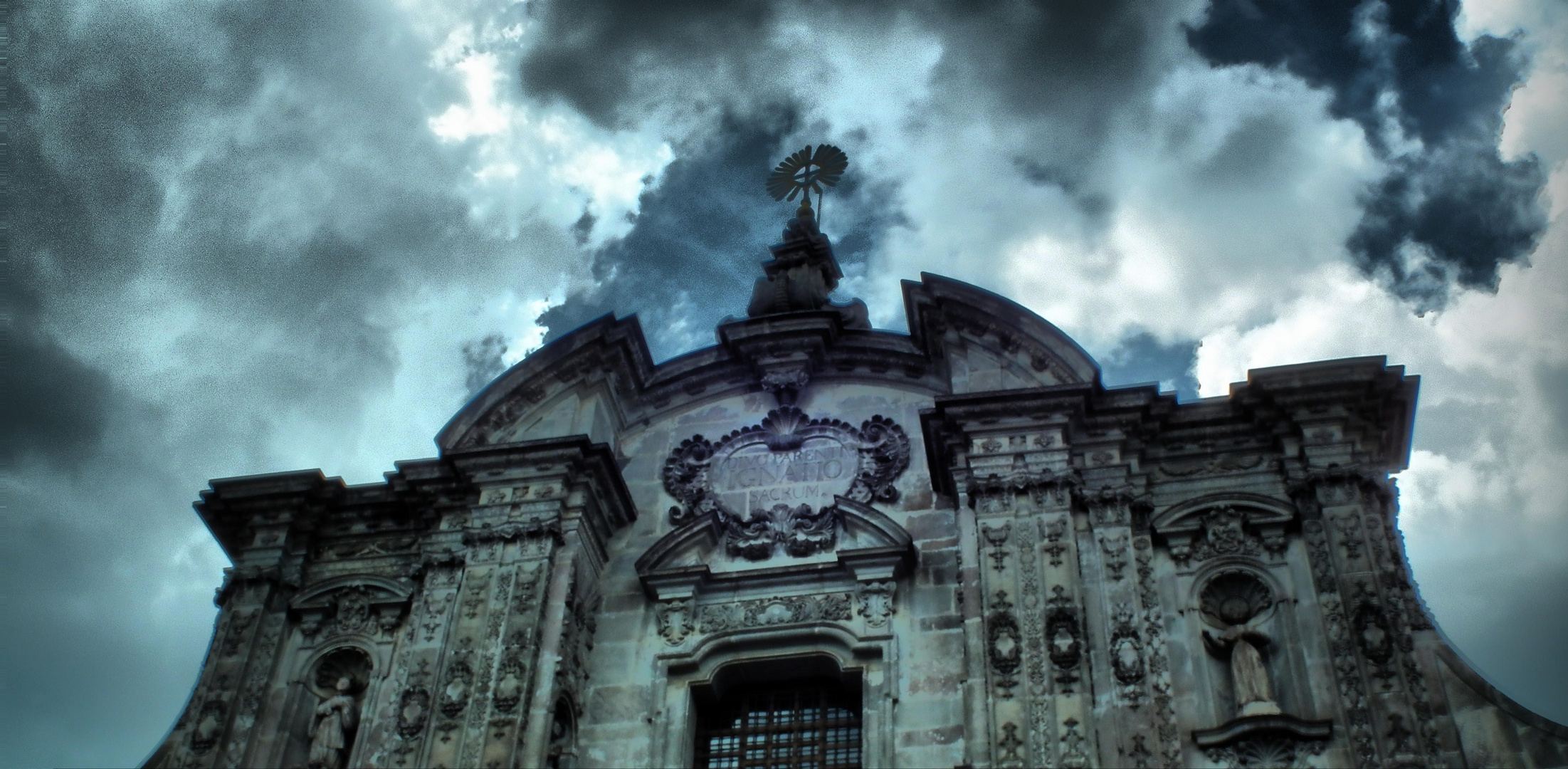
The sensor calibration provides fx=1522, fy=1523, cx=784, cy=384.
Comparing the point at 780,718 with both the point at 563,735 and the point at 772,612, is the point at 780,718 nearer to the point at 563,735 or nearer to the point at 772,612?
the point at 772,612

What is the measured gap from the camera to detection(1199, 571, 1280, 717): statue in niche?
667 inches

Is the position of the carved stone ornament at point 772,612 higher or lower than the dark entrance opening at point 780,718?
higher

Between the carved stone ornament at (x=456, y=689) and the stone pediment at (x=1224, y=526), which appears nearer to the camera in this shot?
the carved stone ornament at (x=456, y=689)

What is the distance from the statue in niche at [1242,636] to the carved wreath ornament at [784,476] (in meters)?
4.54

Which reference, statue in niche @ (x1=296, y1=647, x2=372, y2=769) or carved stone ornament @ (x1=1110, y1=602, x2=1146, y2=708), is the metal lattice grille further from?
statue in niche @ (x1=296, y1=647, x2=372, y2=769)

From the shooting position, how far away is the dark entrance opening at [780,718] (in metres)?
18.8

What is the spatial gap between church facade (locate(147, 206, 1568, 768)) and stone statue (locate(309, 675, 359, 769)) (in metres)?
0.04

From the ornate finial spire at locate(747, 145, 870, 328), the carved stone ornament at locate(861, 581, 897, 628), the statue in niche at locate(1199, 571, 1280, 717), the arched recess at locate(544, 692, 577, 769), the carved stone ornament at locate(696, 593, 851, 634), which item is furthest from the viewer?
the ornate finial spire at locate(747, 145, 870, 328)

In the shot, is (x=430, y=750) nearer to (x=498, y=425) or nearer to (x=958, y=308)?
(x=498, y=425)

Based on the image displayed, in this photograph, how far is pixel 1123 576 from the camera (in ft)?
58.7

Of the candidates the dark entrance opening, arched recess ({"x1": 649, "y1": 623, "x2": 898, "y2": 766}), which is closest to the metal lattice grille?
the dark entrance opening

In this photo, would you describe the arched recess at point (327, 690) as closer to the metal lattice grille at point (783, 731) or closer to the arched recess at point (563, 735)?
the arched recess at point (563, 735)

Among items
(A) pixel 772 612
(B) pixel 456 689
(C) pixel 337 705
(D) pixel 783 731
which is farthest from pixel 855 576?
(C) pixel 337 705

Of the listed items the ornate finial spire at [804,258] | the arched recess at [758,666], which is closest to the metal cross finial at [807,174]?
the ornate finial spire at [804,258]
